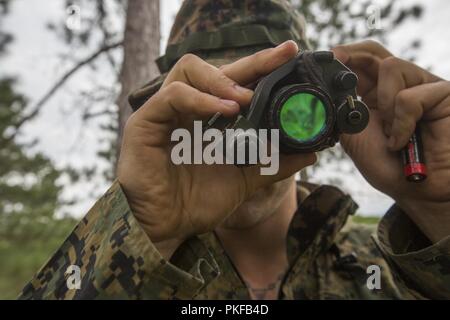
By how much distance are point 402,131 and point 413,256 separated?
49 cm

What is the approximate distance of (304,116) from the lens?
1270 mm

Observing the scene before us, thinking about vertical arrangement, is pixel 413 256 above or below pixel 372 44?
below

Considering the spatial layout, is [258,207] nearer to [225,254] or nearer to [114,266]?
[225,254]

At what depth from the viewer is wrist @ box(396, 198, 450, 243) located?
5.63 ft

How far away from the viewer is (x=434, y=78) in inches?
68.7

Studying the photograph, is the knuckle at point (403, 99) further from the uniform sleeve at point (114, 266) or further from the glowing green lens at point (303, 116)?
the uniform sleeve at point (114, 266)

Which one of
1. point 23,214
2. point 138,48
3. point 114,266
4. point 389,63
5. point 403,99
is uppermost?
point 389,63

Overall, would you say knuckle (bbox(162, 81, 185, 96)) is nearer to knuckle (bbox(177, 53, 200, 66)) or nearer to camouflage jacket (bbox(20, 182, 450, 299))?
knuckle (bbox(177, 53, 200, 66))

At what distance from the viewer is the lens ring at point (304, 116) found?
4.10ft

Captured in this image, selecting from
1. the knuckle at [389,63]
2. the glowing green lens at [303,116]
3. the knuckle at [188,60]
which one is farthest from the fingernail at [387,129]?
the knuckle at [188,60]

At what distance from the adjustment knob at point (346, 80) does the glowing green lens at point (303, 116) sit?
98 millimetres

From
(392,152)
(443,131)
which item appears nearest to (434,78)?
(443,131)

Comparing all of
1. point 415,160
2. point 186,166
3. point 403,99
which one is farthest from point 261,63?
point 415,160

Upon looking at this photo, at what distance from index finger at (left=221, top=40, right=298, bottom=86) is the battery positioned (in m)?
0.69
